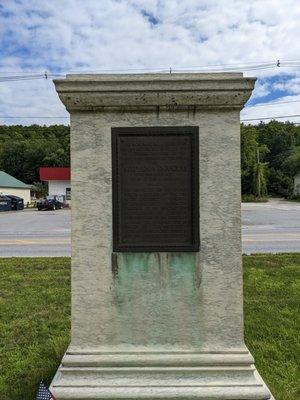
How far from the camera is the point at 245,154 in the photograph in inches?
2854

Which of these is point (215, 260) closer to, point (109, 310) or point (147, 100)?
point (109, 310)

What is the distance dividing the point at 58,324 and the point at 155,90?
11.2 feet

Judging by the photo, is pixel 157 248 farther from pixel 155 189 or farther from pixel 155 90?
pixel 155 90

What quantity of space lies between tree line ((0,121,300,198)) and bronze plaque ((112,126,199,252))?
61.4m

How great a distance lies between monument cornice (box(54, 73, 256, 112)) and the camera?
322 centimetres

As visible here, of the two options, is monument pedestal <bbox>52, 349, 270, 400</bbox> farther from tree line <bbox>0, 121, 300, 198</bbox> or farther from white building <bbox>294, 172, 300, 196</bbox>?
white building <bbox>294, 172, 300, 196</bbox>

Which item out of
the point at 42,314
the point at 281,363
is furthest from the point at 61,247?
the point at 281,363

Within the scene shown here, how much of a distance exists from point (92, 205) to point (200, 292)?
107 cm

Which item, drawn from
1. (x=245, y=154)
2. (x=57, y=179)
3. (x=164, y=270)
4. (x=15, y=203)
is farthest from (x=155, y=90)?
(x=245, y=154)

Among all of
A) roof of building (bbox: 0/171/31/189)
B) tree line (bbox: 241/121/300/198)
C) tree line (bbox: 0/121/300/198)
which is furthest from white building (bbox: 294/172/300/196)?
roof of building (bbox: 0/171/31/189)

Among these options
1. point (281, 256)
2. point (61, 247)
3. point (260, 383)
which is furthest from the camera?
point (61, 247)

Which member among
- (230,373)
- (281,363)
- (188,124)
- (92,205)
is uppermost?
(188,124)

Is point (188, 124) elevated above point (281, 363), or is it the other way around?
point (188, 124)

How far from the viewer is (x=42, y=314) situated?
575 cm
